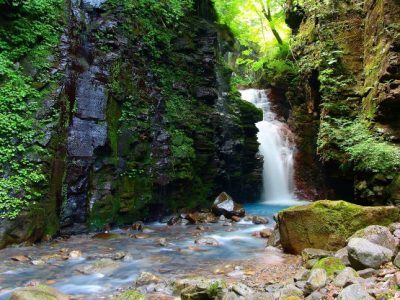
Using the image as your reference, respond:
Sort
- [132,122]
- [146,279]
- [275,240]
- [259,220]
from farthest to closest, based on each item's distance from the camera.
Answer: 1. [132,122]
2. [259,220]
3. [275,240]
4. [146,279]

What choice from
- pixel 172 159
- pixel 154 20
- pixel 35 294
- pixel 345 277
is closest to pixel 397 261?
pixel 345 277

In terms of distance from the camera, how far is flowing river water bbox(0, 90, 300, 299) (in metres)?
5.68

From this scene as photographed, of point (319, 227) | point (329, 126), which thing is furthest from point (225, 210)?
point (319, 227)

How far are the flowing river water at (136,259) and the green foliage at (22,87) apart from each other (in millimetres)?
1394

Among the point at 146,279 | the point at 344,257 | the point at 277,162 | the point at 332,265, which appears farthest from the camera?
the point at 277,162

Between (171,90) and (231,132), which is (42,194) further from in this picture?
(231,132)

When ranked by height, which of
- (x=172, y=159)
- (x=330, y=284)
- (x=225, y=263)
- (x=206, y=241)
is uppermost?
(x=172, y=159)

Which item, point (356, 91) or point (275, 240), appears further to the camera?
point (356, 91)

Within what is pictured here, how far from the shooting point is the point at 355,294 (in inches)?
136

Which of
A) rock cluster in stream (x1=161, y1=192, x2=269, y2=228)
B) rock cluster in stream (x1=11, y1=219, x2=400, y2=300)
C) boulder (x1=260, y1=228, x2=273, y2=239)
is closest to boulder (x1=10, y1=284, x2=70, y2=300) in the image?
rock cluster in stream (x1=11, y1=219, x2=400, y2=300)

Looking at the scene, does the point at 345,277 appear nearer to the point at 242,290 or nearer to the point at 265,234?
the point at 242,290

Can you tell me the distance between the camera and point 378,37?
9.45 meters

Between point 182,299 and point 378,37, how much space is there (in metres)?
8.65

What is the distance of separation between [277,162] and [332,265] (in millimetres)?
13970
